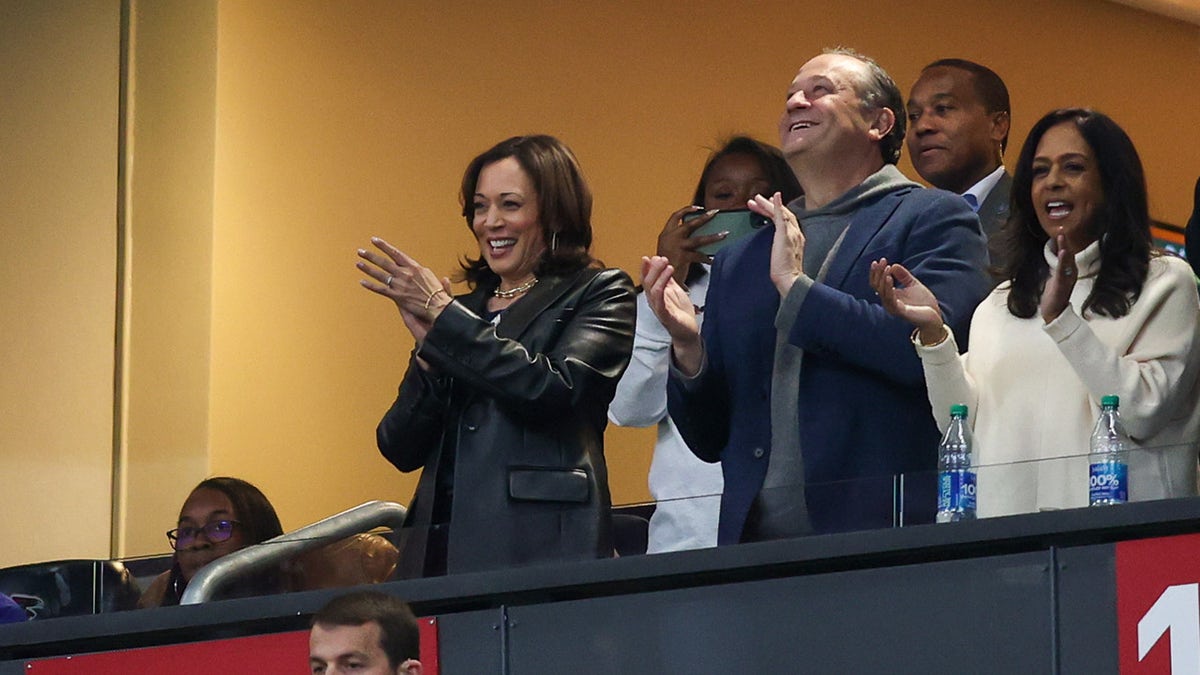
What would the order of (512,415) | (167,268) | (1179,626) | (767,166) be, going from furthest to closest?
1. (167,268)
2. (767,166)
3. (512,415)
4. (1179,626)

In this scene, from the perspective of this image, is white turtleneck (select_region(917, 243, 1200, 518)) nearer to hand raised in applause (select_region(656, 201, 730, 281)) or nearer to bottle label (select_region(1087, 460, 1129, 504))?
bottle label (select_region(1087, 460, 1129, 504))

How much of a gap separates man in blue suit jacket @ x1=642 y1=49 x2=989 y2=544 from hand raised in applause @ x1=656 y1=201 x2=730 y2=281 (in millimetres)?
490

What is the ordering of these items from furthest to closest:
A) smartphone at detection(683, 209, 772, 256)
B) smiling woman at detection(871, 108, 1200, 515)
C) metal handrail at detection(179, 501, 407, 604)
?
smartphone at detection(683, 209, 772, 256)
metal handrail at detection(179, 501, 407, 604)
smiling woman at detection(871, 108, 1200, 515)

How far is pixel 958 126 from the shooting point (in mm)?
5258

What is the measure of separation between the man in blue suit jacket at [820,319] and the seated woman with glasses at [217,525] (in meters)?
0.96

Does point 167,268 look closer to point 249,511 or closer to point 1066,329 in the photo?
point 249,511

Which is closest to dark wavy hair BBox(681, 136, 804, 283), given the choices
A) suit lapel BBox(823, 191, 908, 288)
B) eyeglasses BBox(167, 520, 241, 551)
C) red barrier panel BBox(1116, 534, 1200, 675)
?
suit lapel BBox(823, 191, 908, 288)

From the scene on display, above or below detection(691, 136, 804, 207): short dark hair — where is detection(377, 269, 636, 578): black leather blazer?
below

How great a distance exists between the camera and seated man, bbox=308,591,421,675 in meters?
3.57

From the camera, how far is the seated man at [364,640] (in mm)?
3574

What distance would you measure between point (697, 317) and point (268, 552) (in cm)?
105

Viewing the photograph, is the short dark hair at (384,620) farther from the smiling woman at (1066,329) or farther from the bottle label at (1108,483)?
the bottle label at (1108,483)

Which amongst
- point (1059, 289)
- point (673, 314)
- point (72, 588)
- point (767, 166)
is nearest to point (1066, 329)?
point (1059, 289)

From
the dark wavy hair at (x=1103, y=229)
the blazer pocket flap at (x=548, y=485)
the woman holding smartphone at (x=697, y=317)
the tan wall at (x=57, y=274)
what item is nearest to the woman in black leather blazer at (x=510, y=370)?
the blazer pocket flap at (x=548, y=485)
